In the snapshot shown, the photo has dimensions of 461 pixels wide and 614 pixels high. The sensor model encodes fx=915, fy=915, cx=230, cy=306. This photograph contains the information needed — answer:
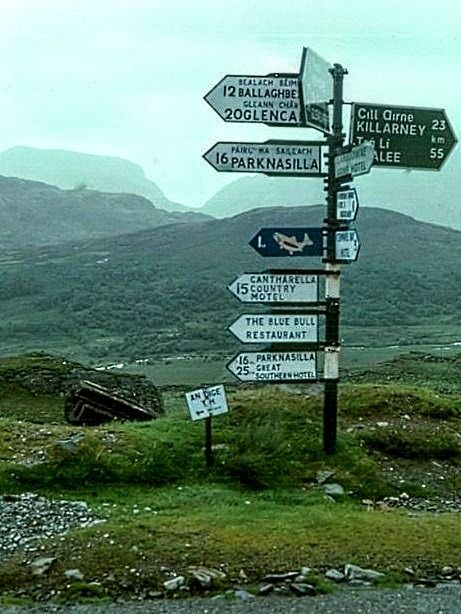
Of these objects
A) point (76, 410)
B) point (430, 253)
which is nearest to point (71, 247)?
point (430, 253)

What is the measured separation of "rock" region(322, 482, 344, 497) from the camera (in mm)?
10555

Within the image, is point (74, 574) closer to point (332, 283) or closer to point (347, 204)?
point (332, 283)

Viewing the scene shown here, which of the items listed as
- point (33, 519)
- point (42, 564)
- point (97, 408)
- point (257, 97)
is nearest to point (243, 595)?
point (42, 564)

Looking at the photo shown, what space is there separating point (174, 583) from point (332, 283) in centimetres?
529

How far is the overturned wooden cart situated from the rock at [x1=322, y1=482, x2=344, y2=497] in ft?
13.6

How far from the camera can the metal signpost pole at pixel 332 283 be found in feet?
38.6

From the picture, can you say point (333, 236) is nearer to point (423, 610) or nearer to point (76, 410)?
point (76, 410)

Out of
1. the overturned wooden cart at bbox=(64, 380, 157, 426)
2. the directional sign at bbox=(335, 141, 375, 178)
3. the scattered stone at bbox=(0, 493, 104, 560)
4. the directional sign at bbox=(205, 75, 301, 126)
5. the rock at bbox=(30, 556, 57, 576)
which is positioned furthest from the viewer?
the overturned wooden cart at bbox=(64, 380, 157, 426)

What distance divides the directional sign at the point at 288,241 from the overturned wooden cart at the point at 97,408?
12.5 ft

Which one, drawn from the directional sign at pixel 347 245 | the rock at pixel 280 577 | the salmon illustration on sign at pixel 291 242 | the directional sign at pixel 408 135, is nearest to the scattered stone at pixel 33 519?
the rock at pixel 280 577

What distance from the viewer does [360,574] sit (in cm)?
771

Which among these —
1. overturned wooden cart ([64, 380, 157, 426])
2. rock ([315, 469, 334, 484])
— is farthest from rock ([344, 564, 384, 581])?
overturned wooden cart ([64, 380, 157, 426])

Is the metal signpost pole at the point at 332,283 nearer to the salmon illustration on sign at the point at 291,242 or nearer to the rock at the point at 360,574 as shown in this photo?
the salmon illustration on sign at the point at 291,242

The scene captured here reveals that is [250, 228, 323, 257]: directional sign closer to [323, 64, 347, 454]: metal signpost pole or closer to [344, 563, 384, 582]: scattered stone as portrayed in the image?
[323, 64, 347, 454]: metal signpost pole
